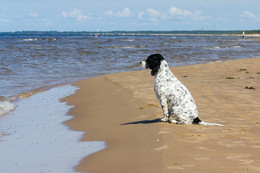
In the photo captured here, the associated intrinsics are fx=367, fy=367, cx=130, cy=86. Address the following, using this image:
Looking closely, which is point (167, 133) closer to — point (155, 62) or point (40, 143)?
point (155, 62)

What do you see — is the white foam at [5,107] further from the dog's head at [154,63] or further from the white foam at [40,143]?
the dog's head at [154,63]

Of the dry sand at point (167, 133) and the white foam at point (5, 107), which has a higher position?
the dry sand at point (167, 133)

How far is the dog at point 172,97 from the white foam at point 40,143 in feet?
5.40

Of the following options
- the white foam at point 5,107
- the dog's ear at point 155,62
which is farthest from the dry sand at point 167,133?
the white foam at point 5,107

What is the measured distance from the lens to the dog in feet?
23.8

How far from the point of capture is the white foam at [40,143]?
5.60 metres

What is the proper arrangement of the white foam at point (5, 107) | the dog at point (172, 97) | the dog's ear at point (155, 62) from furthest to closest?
the white foam at point (5, 107), the dog's ear at point (155, 62), the dog at point (172, 97)

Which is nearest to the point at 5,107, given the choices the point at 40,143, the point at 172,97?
the point at 40,143

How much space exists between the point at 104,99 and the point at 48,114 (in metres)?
2.25

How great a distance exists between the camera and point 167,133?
6.53 meters

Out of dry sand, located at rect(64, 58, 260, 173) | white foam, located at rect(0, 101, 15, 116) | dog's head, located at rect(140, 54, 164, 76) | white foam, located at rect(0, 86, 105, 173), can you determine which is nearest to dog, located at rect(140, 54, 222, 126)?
dog's head, located at rect(140, 54, 164, 76)

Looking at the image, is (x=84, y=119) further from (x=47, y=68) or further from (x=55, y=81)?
(x=47, y=68)

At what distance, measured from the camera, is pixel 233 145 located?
5723 millimetres

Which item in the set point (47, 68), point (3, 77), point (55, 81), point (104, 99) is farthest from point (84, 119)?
point (47, 68)
